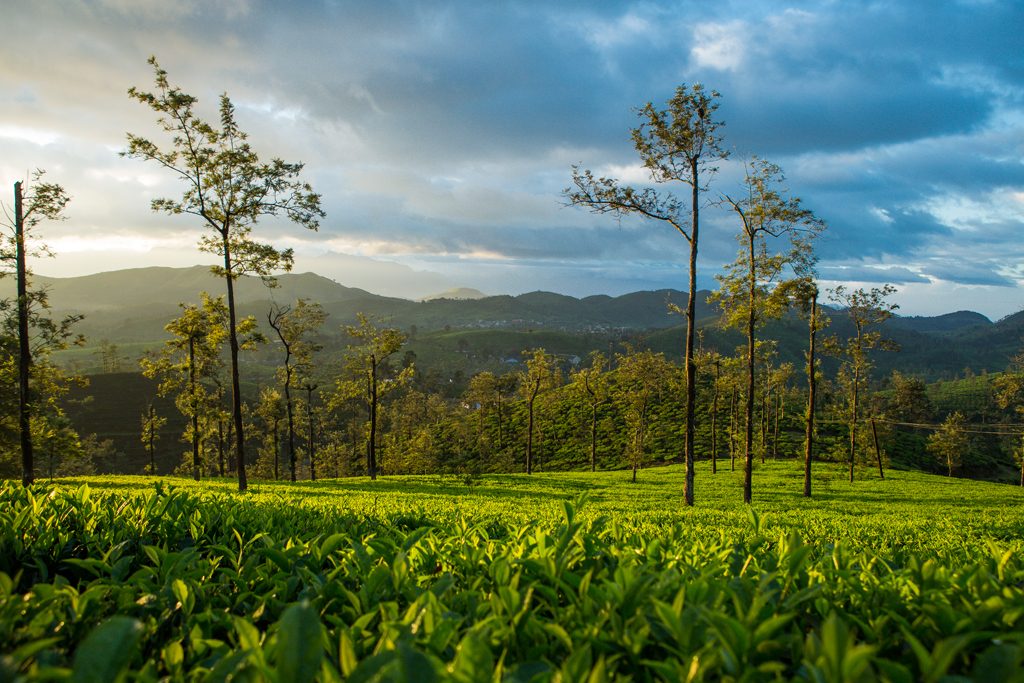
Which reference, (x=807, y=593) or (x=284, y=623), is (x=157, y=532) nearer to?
(x=284, y=623)

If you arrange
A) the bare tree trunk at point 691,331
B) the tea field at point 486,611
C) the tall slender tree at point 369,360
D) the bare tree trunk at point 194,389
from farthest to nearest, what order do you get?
the tall slender tree at point 369,360, the bare tree trunk at point 194,389, the bare tree trunk at point 691,331, the tea field at point 486,611

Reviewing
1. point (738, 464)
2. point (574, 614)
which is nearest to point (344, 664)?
point (574, 614)

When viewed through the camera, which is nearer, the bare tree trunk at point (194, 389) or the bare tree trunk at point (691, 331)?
the bare tree trunk at point (691, 331)

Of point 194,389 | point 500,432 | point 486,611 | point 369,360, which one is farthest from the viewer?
point 500,432


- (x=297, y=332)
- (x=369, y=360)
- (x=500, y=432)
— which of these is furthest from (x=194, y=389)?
(x=500, y=432)

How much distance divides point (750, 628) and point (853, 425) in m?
42.0

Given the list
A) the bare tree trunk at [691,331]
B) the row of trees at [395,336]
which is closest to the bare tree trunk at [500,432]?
the row of trees at [395,336]

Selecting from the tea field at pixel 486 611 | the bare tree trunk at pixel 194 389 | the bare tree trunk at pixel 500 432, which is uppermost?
the tea field at pixel 486 611

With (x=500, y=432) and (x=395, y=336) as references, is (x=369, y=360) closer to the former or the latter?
(x=395, y=336)

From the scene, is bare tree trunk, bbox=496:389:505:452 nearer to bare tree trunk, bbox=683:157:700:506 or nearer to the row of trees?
the row of trees

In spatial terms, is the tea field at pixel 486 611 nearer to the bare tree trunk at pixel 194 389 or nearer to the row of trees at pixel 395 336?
the row of trees at pixel 395 336

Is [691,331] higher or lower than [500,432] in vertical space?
higher

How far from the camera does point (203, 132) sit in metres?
21.4

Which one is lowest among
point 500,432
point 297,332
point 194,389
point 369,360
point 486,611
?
point 500,432
